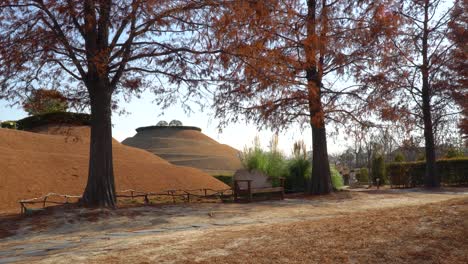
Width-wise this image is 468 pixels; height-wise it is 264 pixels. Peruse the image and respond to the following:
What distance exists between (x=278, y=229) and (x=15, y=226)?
573cm

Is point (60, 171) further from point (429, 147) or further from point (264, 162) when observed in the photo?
point (429, 147)

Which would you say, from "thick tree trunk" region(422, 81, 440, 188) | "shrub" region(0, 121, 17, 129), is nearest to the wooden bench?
"thick tree trunk" region(422, 81, 440, 188)

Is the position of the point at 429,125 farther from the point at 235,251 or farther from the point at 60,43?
the point at 235,251

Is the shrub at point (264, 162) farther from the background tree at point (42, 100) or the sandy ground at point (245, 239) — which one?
the sandy ground at point (245, 239)

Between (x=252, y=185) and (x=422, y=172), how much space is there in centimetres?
1057

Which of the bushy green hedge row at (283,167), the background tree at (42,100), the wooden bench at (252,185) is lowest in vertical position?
the wooden bench at (252,185)

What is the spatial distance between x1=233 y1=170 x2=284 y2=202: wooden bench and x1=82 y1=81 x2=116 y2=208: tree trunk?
372 centimetres

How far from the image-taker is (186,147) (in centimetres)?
5434

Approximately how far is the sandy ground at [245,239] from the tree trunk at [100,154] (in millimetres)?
1298

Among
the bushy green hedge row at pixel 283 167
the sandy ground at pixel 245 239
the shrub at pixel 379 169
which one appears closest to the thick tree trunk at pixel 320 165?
the bushy green hedge row at pixel 283 167

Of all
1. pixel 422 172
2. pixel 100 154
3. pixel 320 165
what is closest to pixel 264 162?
pixel 320 165

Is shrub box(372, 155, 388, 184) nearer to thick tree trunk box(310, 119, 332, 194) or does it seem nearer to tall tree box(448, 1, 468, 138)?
tall tree box(448, 1, 468, 138)

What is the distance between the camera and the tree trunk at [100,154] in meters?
11.6

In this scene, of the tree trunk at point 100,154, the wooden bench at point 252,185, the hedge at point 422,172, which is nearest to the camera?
the tree trunk at point 100,154
